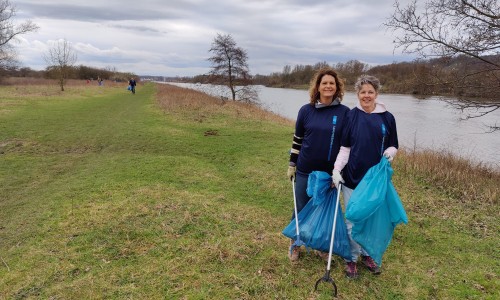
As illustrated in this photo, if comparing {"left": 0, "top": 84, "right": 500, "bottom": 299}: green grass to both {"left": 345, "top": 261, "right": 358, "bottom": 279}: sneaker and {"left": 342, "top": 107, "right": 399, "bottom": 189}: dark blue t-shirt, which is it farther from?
{"left": 342, "top": 107, "right": 399, "bottom": 189}: dark blue t-shirt

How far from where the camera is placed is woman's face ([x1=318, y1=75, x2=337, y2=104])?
136 inches

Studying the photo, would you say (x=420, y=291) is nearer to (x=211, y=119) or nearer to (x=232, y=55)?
(x=211, y=119)

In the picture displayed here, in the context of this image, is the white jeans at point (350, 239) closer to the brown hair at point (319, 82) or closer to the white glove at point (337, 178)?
the white glove at point (337, 178)

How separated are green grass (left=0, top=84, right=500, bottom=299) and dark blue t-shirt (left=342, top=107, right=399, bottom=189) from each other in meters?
1.31

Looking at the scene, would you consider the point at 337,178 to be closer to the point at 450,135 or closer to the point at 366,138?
the point at 366,138

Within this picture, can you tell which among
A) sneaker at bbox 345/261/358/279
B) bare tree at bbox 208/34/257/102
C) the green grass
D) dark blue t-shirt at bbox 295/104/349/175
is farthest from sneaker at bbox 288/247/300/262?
bare tree at bbox 208/34/257/102

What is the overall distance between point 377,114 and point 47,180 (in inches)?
260

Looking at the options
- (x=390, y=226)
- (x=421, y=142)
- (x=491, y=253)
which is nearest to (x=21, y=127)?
(x=390, y=226)

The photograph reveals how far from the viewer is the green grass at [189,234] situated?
11.6 ft

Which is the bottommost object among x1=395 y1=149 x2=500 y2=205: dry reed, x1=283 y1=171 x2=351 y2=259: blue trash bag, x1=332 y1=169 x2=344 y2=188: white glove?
x1=395 y1=149 x2=500 y2=205: dry reed

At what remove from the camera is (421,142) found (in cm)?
1569

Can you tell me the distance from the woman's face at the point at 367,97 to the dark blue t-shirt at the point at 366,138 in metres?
0.07

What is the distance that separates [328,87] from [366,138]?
652 mm

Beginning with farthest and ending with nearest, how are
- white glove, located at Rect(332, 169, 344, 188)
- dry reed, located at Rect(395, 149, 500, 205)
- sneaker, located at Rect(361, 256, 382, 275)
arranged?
dry reed, located at Rect(395, 149, 500, 205), sneaker, located at Rect(361, 256, 382, 275), white glove, located at Rect(332, 169, 344, 188)
